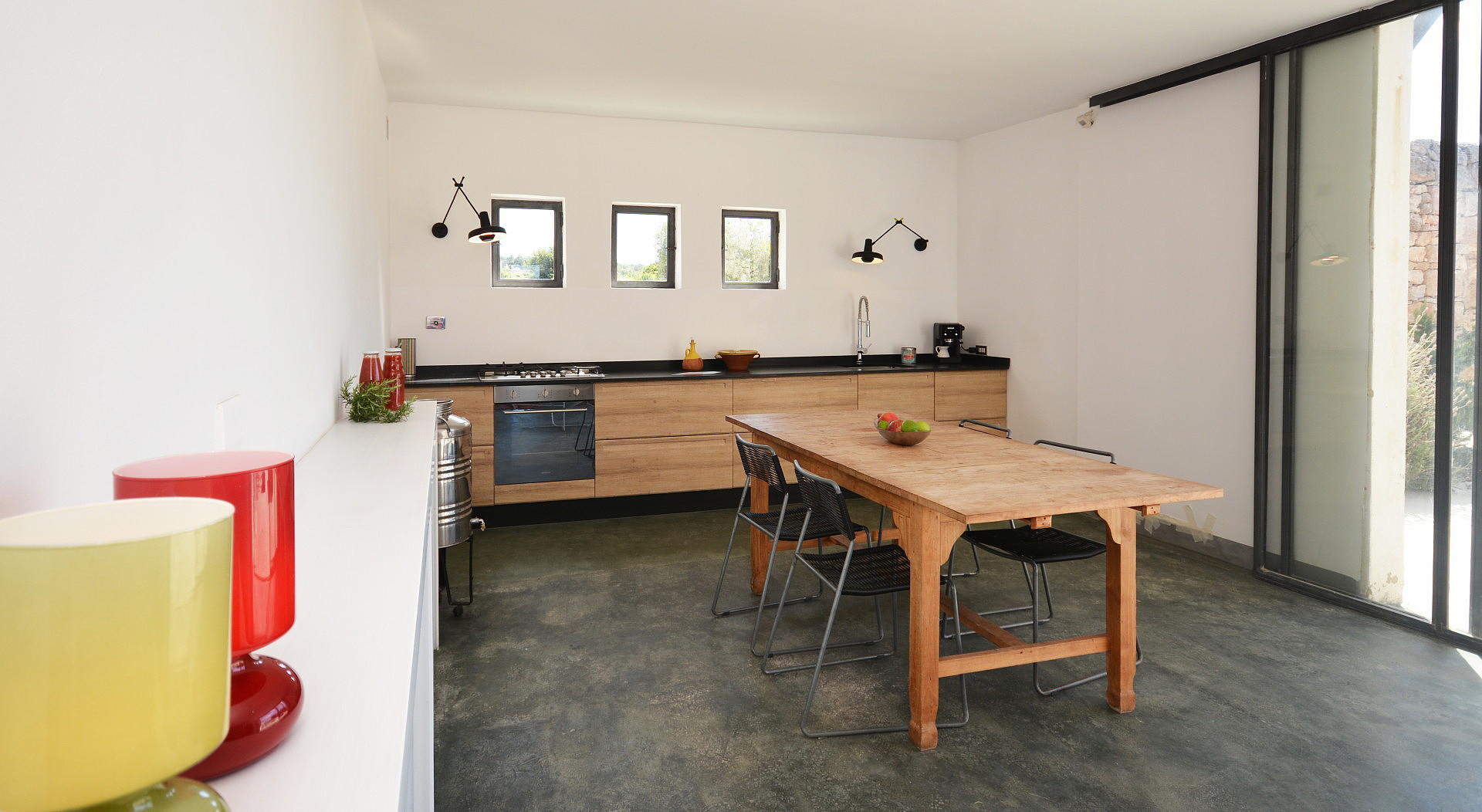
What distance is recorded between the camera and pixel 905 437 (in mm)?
3318

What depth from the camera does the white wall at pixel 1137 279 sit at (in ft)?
15.1

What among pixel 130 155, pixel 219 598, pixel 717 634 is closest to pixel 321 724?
pixel 219 598

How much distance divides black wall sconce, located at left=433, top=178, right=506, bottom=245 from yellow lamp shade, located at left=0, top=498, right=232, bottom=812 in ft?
16.7

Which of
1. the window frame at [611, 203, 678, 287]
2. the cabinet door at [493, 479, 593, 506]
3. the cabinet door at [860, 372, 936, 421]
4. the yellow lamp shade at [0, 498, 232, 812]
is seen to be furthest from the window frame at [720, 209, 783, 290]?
the yellow lamp shade at [0, 498, 232, 812]

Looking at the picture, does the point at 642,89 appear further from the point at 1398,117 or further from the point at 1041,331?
the point at 1398,117

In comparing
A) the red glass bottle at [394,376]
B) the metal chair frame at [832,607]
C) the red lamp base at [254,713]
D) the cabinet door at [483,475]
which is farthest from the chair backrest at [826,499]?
the cabinet door at [483,475]

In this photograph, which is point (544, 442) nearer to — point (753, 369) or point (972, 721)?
point (753, 369)

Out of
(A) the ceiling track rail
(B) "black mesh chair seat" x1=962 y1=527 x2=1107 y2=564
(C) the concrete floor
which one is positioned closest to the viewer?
(C) the concrete floor

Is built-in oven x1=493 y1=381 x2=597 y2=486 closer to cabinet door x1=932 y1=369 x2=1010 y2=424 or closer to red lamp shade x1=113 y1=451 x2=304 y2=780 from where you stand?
cabinet door x1=932 y1=369 x2=1010 y2=424

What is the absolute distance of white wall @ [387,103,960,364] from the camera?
18.9 ft

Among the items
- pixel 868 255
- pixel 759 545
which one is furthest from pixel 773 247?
pixel 759 545

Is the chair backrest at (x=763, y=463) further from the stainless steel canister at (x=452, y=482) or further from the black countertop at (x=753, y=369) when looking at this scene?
the black countertop at (x=753, y=369)

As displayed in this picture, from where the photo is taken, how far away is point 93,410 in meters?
0.96

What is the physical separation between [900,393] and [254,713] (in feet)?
19.2
